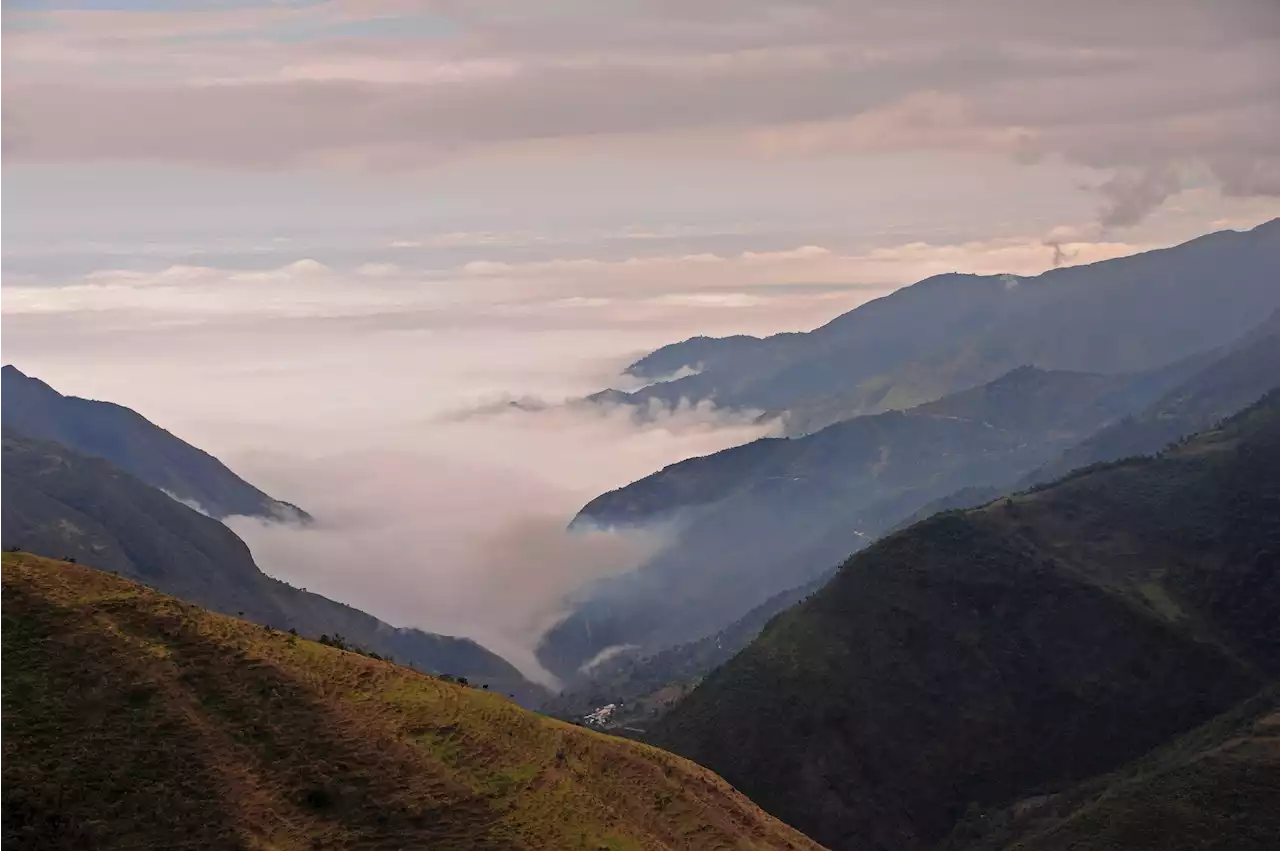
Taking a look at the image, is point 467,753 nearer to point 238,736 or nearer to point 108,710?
point 238,736

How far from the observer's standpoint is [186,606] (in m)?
103

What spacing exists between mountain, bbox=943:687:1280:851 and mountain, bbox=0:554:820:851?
6779cm

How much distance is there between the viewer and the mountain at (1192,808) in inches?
5846

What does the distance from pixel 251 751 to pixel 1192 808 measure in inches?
4702

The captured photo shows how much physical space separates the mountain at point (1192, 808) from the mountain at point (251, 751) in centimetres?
6779

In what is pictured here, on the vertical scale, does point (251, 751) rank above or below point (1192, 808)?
above

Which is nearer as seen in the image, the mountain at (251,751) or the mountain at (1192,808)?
the mountain at (251,751)

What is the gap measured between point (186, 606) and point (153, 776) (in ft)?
70.6

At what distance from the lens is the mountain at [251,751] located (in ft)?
268

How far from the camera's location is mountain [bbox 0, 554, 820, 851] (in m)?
81.6

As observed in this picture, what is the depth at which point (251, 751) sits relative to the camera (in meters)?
88.0

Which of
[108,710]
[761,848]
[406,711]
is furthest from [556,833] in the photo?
[108,710]

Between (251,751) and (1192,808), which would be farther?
(1192,808)

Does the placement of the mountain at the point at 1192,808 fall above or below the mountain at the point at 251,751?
below
